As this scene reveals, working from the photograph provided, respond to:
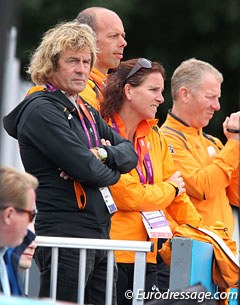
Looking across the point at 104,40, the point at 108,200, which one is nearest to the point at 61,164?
the point at 108,200

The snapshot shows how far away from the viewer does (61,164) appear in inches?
205

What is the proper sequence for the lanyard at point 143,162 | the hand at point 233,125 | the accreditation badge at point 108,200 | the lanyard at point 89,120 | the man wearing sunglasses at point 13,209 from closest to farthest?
1. the man wearing sunglasses at point 13,209
2. the accreditation badge at point 108,200
3. the lanyard at point 89,120
4. the lanyard at point 143,162
5. the hand at point 233,125

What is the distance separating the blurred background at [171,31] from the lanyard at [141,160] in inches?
322

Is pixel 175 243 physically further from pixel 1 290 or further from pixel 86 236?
pixel 1 290

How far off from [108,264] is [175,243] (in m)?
0.53

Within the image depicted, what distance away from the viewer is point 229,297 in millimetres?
5879

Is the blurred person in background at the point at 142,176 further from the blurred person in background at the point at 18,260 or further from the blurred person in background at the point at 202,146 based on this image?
the blurred person in background at the point at 18,260

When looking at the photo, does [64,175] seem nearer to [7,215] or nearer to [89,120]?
[89,120]

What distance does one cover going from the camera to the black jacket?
5.20 meters

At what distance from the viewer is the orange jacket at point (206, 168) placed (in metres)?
6.47

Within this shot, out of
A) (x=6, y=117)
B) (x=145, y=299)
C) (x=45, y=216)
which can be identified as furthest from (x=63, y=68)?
(x=145, y=299)

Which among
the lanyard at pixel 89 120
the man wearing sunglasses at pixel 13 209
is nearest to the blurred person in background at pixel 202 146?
the lanyard at pixel 89 120

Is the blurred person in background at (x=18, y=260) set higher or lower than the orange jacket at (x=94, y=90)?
lower

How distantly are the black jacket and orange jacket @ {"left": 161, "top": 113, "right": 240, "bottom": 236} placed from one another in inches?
45.5
